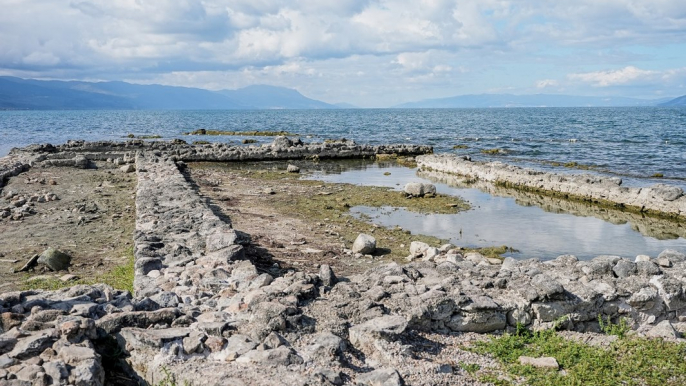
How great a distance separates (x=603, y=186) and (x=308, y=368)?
17402 mm

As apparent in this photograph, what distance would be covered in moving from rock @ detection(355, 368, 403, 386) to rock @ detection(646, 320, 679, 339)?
353 cm

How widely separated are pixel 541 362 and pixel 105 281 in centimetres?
686

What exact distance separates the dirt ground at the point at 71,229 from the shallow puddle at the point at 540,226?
21.8ft

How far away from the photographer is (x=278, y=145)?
35.8 meters

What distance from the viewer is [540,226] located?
610 inches

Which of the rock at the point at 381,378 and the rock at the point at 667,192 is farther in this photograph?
the rock at the point at 667,192

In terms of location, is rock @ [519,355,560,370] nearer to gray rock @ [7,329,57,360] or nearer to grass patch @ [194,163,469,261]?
gray rock @ [7,329,57,360]

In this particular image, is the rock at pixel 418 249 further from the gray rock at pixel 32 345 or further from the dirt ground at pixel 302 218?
the gray rock at pixel 32 345

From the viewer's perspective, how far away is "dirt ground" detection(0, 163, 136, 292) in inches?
393

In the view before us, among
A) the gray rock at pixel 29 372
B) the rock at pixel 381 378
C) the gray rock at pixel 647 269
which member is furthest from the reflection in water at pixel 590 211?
the gray rock at pixel 29 372

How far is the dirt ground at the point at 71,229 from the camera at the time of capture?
393 inches

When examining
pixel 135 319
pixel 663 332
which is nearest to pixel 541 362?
pixel 663 332

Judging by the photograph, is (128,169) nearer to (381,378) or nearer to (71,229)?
(71,229)

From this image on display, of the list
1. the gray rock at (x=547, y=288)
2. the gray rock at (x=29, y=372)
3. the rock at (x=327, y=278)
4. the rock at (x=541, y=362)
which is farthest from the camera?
the rock at (x=327, y=278)
